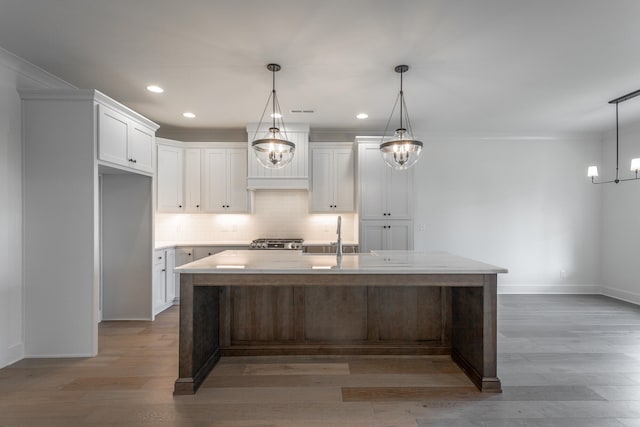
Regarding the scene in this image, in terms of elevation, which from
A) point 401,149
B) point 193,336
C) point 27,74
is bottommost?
point 193,336

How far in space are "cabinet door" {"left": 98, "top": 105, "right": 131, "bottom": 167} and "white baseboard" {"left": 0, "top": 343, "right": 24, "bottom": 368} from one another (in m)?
1.86

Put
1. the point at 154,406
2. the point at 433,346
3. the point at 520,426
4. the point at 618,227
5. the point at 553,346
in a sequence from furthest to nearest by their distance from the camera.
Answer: the point at 618,227 < the point at 553,346 < the point at 433,346 < the point at 154,406 < the point at 520,426

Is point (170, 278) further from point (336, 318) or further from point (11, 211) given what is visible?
point (336, 318)

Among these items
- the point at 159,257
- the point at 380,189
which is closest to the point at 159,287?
the point at 159,257

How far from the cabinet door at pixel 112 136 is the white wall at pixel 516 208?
4343 mm

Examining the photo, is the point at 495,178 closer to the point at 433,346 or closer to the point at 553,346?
the point at 553,346

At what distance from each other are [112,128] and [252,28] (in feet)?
6.17

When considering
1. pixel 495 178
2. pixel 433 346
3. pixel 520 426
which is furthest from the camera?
pixel 495 178

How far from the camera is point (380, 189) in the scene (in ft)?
16.4

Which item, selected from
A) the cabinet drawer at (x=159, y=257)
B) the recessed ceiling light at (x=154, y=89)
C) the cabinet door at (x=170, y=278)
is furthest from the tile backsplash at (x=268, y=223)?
the recessed ceiling light at (x=154, y=89)

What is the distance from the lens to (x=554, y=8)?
2287 mm

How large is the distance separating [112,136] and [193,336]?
2.27 m

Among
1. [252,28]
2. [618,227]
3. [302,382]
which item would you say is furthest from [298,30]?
[618,227]

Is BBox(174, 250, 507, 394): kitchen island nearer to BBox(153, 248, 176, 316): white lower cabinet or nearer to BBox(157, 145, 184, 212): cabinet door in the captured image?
BBox(153, 248, 176, 316): white lower cabinet
